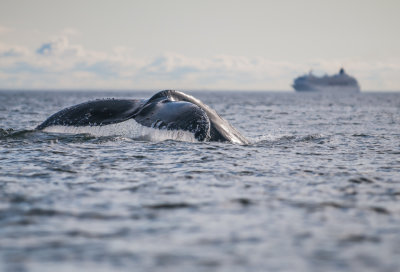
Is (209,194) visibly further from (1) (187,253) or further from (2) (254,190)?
(1) (187,253)

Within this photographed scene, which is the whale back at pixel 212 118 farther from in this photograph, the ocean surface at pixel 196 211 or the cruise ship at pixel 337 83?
the cruise ship at pixel 337 83

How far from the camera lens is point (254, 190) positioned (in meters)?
7.04

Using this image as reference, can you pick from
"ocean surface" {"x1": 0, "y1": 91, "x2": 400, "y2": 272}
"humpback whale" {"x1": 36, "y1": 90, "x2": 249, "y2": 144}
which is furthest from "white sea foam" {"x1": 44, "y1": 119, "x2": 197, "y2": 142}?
"ocean surface" {"x1": 0, "y1": 91, "x2": 400, "y2": 272}

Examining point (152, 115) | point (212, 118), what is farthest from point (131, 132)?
point (152, 115)

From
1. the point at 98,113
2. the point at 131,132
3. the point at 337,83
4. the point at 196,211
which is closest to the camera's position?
the point at 196,211

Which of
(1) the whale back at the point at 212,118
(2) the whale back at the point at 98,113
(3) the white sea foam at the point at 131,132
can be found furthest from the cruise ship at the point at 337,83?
(2) the whale back at the point at 98,113

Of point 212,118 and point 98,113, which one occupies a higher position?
point 98,113

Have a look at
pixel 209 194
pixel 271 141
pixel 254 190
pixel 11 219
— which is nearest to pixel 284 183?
pixel 254 190

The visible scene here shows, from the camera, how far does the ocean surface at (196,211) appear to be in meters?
4.34

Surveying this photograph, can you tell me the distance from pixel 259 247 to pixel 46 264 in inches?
72.1

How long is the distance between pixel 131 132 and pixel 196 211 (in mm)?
7979

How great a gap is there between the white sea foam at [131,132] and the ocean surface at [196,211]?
44cm

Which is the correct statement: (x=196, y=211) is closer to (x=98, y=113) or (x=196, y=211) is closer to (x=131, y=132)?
(x=98, y=113)

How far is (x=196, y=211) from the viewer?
5.88m
